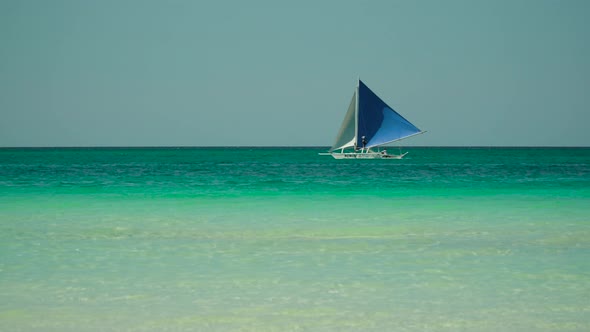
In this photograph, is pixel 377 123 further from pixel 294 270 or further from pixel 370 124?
pixel 294 270

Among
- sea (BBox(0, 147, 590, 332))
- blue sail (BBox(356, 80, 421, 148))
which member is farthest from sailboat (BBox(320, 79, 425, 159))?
sea (BBox(0, 147, 590, 332))

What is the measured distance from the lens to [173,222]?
1205 cm

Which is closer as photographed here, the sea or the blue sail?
the sea

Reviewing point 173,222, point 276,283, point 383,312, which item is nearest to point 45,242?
point 173,222

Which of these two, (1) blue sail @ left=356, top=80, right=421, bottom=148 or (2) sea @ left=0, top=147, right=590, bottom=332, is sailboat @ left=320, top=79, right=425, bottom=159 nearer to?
(1) blue sail @ left=356, top=80, right=421, bottom=148

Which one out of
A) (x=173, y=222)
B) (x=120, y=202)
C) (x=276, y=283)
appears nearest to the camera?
(x=276, y=283)

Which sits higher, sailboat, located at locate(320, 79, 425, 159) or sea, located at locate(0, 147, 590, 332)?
sailboat, located at locate(320, 79, 425, 159)

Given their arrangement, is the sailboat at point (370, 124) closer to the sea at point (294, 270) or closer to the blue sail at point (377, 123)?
the blue sail at point (377, 123)

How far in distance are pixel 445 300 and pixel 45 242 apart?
5858 millimetres

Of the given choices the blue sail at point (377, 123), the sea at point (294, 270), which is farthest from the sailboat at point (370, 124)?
the sea at point (294, 270)

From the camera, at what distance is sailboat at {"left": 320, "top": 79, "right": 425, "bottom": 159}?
51906mm

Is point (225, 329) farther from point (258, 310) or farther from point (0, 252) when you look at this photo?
point (0, 252)

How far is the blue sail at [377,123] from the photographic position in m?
51.8

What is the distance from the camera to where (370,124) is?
2089 inches
